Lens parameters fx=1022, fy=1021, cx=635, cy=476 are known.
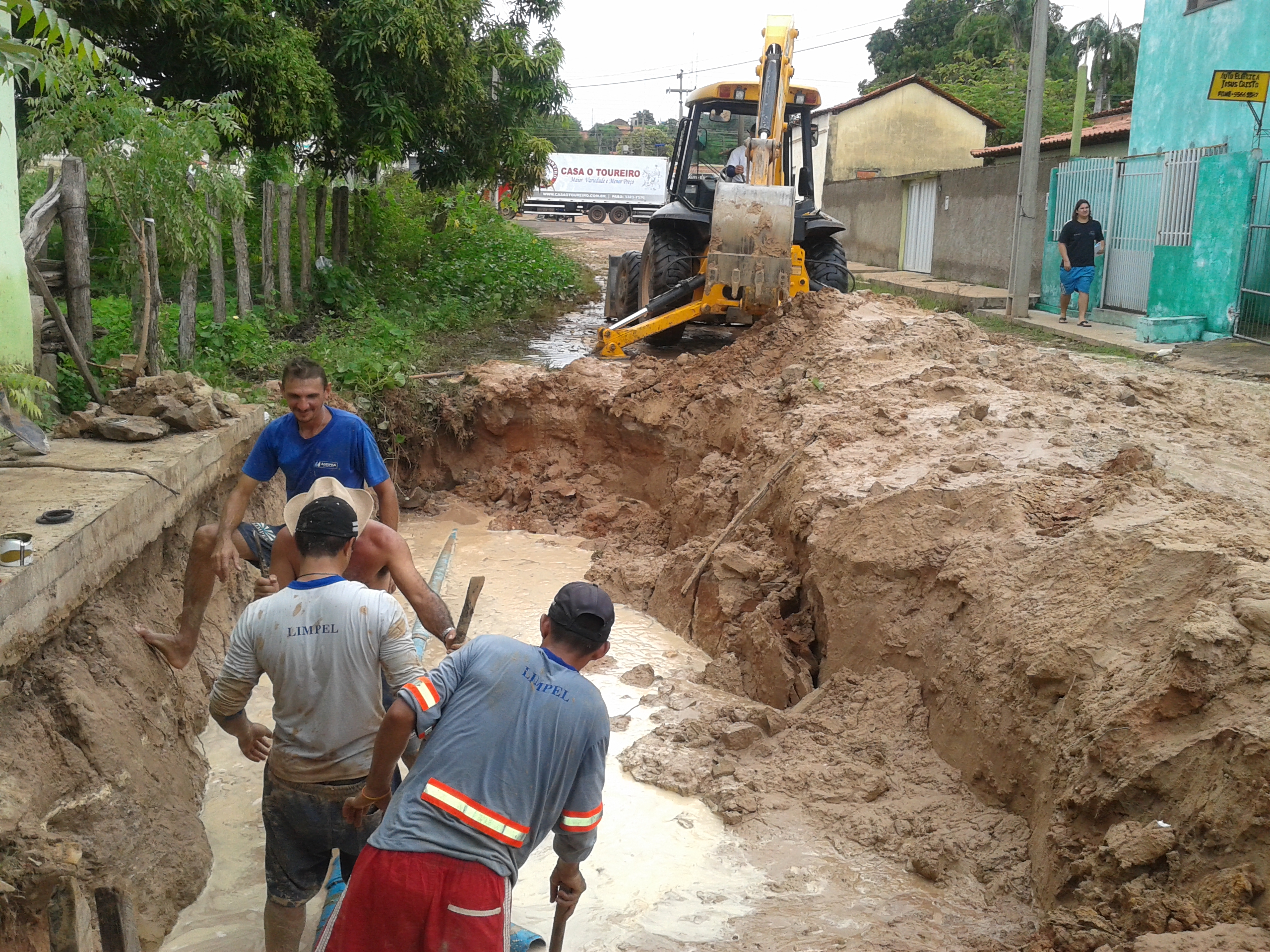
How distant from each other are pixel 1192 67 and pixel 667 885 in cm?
1379

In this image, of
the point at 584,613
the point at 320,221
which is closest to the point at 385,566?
the point at 584,613

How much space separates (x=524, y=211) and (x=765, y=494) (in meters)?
38.1

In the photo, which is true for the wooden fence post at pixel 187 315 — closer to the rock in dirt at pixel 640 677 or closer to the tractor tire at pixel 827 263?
the rock in dirt at pixel 640 677

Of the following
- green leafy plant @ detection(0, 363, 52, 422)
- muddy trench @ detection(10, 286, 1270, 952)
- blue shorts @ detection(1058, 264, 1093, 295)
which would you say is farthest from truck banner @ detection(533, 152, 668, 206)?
green leafy plant @ detection(0, 363, 52, 422)

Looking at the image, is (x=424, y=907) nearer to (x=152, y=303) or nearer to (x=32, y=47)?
(x=32, y=47)

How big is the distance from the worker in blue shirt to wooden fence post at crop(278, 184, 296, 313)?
6984 millimetres

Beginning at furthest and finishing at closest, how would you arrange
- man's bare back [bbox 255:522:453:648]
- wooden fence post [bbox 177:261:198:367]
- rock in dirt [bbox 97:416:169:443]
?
wooden fence post [bbox 177:261:198:367], rock in dirt [bbox 97:416:169:443], man's bare back [bbox 255:522:453:648]

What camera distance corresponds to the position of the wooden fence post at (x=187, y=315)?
8117 millimetres

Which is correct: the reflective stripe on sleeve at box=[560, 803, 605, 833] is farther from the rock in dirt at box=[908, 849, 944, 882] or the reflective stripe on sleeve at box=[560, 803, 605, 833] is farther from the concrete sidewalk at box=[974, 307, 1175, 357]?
the concrete sidewalk at box=[974, 307, 1175, 357]

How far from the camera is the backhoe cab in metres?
9.61

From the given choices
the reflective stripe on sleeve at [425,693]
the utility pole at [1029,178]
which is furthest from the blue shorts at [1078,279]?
the reflective stripe on sleeve at [425,693]

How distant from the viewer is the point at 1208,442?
6082 millimetres

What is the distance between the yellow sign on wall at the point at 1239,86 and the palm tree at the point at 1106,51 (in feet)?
101

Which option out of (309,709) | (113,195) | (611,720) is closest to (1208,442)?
(611,720)
